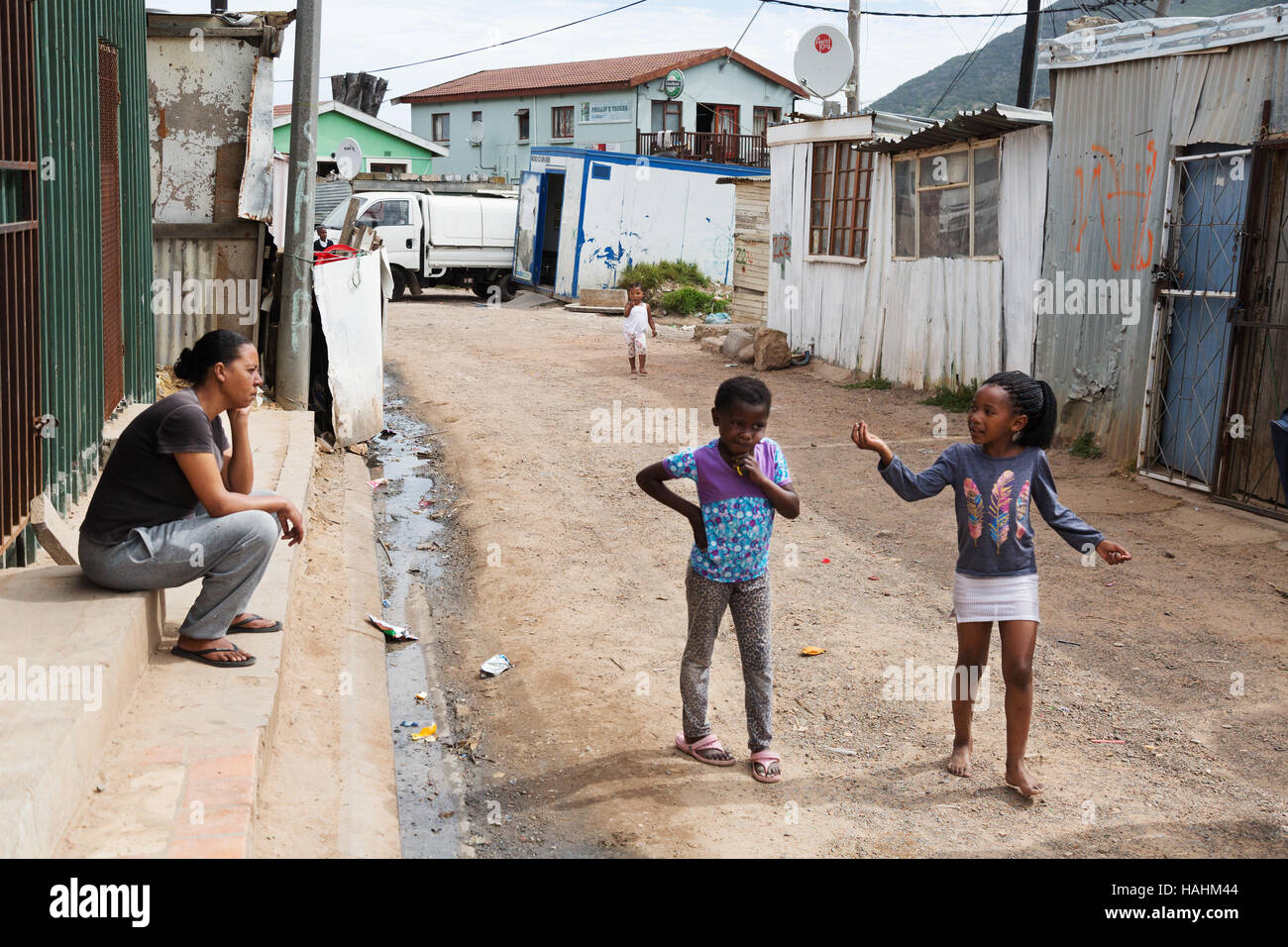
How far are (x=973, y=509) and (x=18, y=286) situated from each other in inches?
148

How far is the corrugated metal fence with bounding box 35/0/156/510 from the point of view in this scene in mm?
5266

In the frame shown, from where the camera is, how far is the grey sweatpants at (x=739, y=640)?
4.27 meters

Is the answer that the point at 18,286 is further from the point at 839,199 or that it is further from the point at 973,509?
the point at 839,199

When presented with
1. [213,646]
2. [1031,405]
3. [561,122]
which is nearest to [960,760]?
[1031,405]

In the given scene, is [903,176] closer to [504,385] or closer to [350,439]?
[504,385]

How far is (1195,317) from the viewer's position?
8.73 meters

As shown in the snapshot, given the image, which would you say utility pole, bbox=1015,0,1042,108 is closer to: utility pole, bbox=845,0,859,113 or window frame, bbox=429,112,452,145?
utility pole, bbox=845,0,859,113

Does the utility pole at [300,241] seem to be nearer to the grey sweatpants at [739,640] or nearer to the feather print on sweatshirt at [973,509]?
the grey sweatpants at [739,640]

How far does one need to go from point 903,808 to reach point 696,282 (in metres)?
21.0

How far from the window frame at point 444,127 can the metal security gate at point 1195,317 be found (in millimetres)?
42590

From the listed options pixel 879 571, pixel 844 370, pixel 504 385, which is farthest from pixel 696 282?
pixel 879 571

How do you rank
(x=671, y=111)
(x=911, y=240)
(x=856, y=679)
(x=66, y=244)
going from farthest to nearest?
(x=671, y=111) < (x=911, y=240) < (x=66, y=244) < (x=856, y=679)

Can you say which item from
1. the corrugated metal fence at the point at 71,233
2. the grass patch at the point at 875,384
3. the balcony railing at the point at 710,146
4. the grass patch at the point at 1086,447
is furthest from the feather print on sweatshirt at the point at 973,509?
the balcony railing at the point at 710,146
